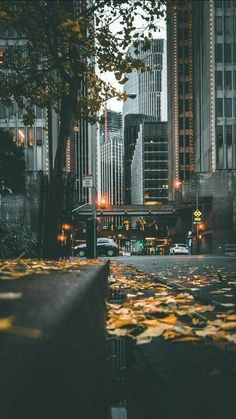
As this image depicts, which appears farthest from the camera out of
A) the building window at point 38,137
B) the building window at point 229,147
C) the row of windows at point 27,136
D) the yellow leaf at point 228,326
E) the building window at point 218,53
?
the building window at point 218,53

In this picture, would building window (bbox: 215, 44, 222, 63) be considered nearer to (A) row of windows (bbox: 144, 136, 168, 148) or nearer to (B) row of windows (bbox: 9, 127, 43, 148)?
(B) row of windows (bbox: 9, 127, 43, 148)

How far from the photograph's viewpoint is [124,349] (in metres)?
4.20

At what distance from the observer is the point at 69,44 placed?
34.4 ft

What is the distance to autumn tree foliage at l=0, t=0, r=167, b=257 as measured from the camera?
408 inches

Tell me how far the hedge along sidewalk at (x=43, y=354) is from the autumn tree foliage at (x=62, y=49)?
788cm

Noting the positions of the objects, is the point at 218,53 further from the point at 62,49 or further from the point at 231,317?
the point at 231,317

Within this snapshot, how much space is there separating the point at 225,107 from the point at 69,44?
6018cm

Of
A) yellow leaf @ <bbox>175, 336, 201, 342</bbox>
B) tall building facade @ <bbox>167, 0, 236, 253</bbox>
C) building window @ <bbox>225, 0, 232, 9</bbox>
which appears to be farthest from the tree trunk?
building window @ <bbox>225, 0, 232, 9</bbox>

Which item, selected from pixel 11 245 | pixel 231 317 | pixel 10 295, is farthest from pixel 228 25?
pixel 10 295

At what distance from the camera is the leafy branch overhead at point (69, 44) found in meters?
10.3

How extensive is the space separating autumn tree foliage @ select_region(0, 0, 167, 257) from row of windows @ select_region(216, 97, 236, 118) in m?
56.1

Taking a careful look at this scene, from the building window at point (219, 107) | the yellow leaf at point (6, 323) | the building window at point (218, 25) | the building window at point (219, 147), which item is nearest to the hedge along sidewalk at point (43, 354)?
the yellow leaf at point (6, 323)

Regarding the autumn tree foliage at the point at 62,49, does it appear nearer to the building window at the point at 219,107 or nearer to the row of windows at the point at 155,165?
the building window at the point at 219,107

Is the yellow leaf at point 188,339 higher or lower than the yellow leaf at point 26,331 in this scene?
lower
